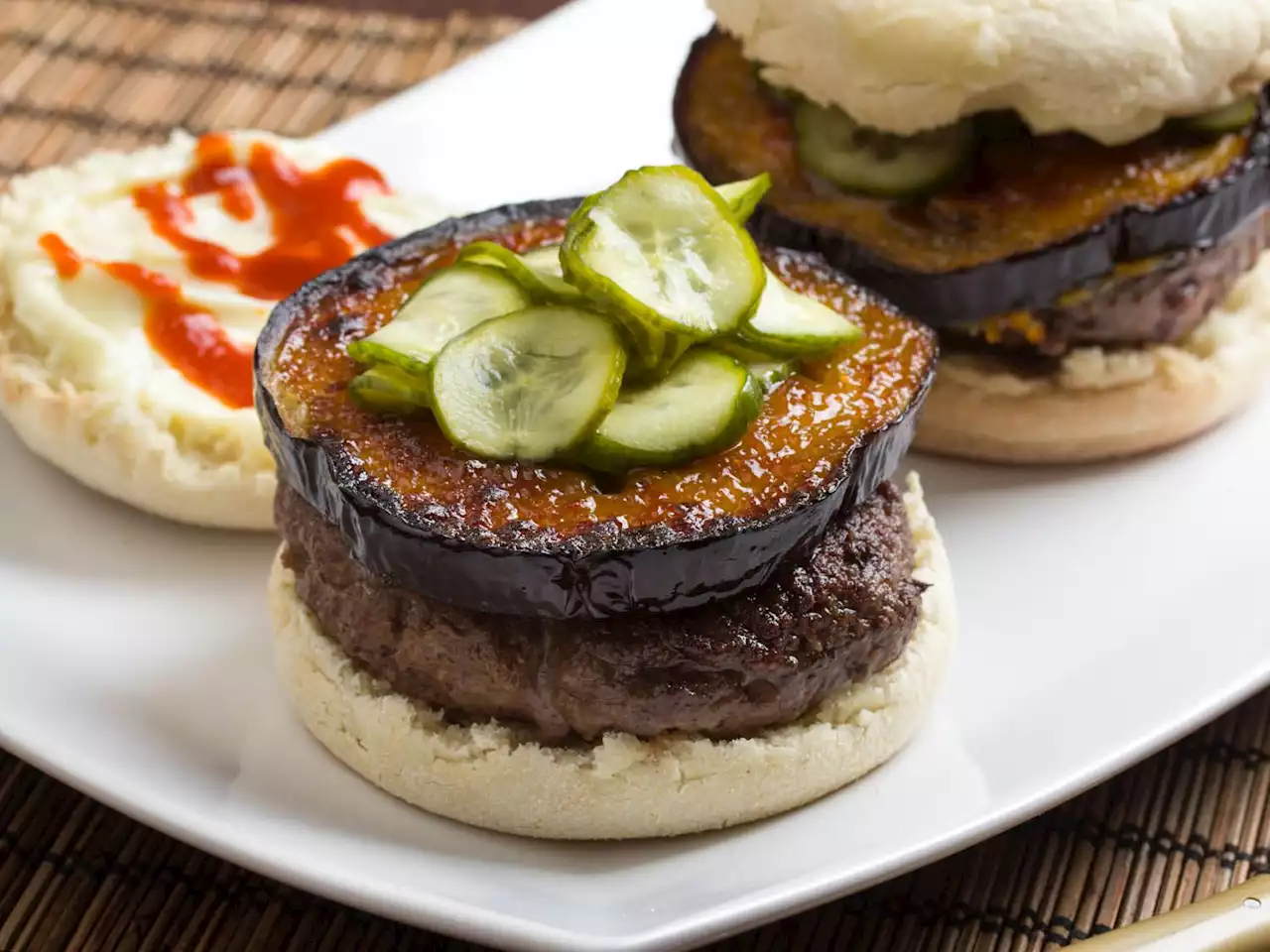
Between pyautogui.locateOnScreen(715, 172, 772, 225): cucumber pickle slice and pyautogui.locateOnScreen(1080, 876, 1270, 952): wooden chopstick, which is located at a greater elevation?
pyautogui.locateOnScreen(715, 172, 772, 225): cucumber pickle slice

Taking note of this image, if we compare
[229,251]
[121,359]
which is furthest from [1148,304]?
[121,359]

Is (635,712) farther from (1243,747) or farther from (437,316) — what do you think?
(1243,747)

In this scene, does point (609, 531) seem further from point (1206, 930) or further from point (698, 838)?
point (1206, 930)

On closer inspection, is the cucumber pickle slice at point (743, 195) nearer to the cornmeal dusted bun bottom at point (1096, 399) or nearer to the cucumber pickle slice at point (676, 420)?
the cucumber pickle slice at point (676, 420)

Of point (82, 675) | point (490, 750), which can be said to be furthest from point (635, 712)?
point (82, 675)

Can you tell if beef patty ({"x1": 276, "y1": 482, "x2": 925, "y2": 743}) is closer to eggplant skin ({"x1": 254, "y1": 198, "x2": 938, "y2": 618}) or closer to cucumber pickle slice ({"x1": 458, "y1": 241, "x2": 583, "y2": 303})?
eggplant skin ({"x1": 254, "y1": 198, "x2": 938, "y2": 618})

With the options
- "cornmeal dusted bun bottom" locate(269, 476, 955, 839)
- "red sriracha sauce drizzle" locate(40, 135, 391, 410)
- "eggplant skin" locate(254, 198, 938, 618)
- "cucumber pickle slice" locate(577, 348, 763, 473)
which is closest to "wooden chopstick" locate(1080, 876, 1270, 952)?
"cornmeal dusted bun bottom" locate(269, 476, 955, 839)
